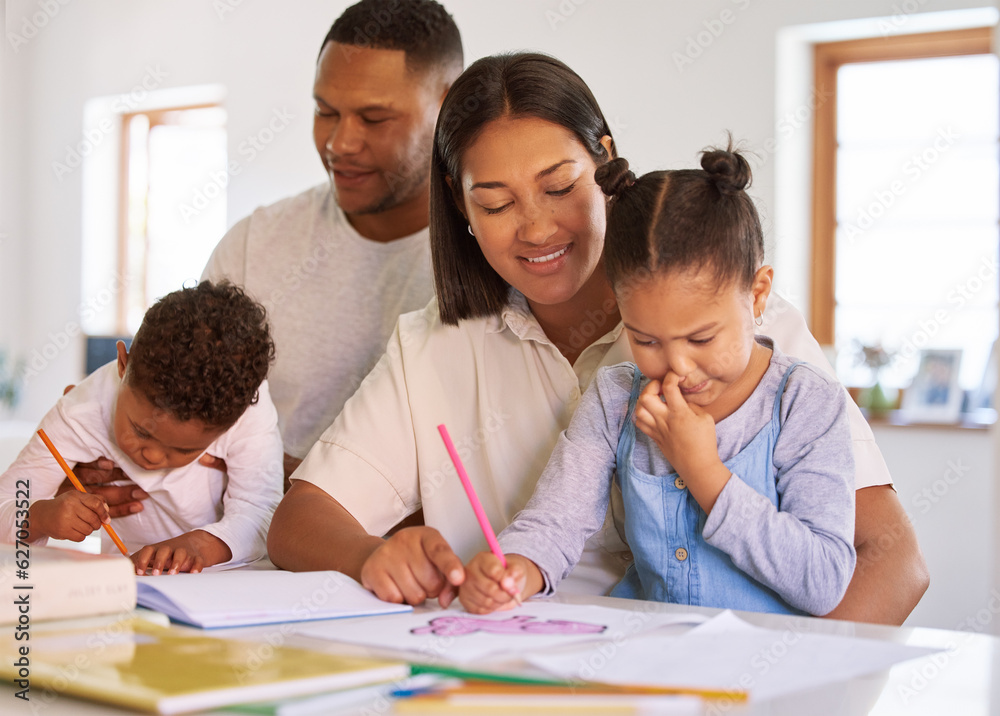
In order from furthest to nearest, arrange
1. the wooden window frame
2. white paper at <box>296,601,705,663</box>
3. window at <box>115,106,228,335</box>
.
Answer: window at <box>115,106,228,335</box> < the wooden window frame < white paper at <box>296,601,705,663</box>

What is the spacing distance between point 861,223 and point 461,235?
9.22ft

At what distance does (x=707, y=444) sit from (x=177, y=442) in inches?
32.8

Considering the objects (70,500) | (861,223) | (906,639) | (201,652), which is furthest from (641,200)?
(861,223)

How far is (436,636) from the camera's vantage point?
87cm

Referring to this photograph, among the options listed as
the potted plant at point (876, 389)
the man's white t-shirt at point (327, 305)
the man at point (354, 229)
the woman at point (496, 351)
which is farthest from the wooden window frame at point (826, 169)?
the woman at point (496, 351)

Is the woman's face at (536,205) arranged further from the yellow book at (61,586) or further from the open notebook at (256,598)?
the yellow book at (61,586)

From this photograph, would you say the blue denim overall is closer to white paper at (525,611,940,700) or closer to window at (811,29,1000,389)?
white paper at (525,611,940,700)

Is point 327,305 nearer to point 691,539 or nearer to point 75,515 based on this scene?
point 75,515

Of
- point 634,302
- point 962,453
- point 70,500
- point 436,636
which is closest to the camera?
point 436,636

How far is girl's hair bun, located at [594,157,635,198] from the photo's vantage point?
47.4 inches

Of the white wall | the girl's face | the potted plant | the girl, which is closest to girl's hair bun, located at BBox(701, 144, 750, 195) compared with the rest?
the girl

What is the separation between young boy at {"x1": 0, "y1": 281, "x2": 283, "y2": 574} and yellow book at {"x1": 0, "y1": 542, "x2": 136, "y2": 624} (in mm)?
461

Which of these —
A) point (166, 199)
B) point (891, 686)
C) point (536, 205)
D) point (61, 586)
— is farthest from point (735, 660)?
Result: point (166, 199)

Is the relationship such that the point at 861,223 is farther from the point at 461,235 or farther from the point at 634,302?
the point at 634,302
